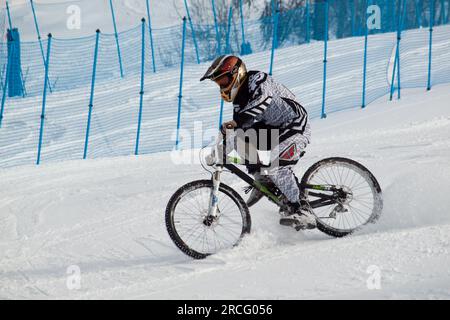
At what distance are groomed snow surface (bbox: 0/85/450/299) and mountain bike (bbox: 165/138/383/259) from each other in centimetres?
14

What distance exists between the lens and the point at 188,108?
63.7 feet

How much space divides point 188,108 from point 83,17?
28573mm

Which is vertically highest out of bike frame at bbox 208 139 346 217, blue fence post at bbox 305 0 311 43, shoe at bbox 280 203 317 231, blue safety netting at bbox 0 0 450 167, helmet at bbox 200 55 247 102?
helmet at bbox 200 55 247 102

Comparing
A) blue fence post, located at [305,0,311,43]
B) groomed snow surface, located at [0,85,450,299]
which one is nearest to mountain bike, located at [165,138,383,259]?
groomed snow surface, located at [0,85,450,299]

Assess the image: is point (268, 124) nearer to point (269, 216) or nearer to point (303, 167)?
point (269, 216)

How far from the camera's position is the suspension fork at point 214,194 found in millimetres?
5387

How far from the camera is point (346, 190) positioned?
580cm

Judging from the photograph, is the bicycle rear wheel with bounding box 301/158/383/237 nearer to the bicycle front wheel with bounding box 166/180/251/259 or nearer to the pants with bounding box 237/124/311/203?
the pants with bounding box 237/124/311/203

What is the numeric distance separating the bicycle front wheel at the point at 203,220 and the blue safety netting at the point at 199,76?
9.05 m

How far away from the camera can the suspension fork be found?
5387 mm

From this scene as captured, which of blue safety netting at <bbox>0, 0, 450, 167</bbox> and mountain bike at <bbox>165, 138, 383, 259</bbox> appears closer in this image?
mountain bike at <bbox>165, 138, 383, 259</bbox>

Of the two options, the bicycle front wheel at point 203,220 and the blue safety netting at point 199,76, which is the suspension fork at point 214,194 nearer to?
the bicycle front wheel at point 203,220

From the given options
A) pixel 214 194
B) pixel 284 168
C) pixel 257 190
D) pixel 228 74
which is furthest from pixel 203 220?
pixel 228 74

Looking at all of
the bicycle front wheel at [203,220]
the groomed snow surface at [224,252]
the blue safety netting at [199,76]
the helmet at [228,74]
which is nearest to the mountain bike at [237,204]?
the bicycle front wheel at [203,220]
